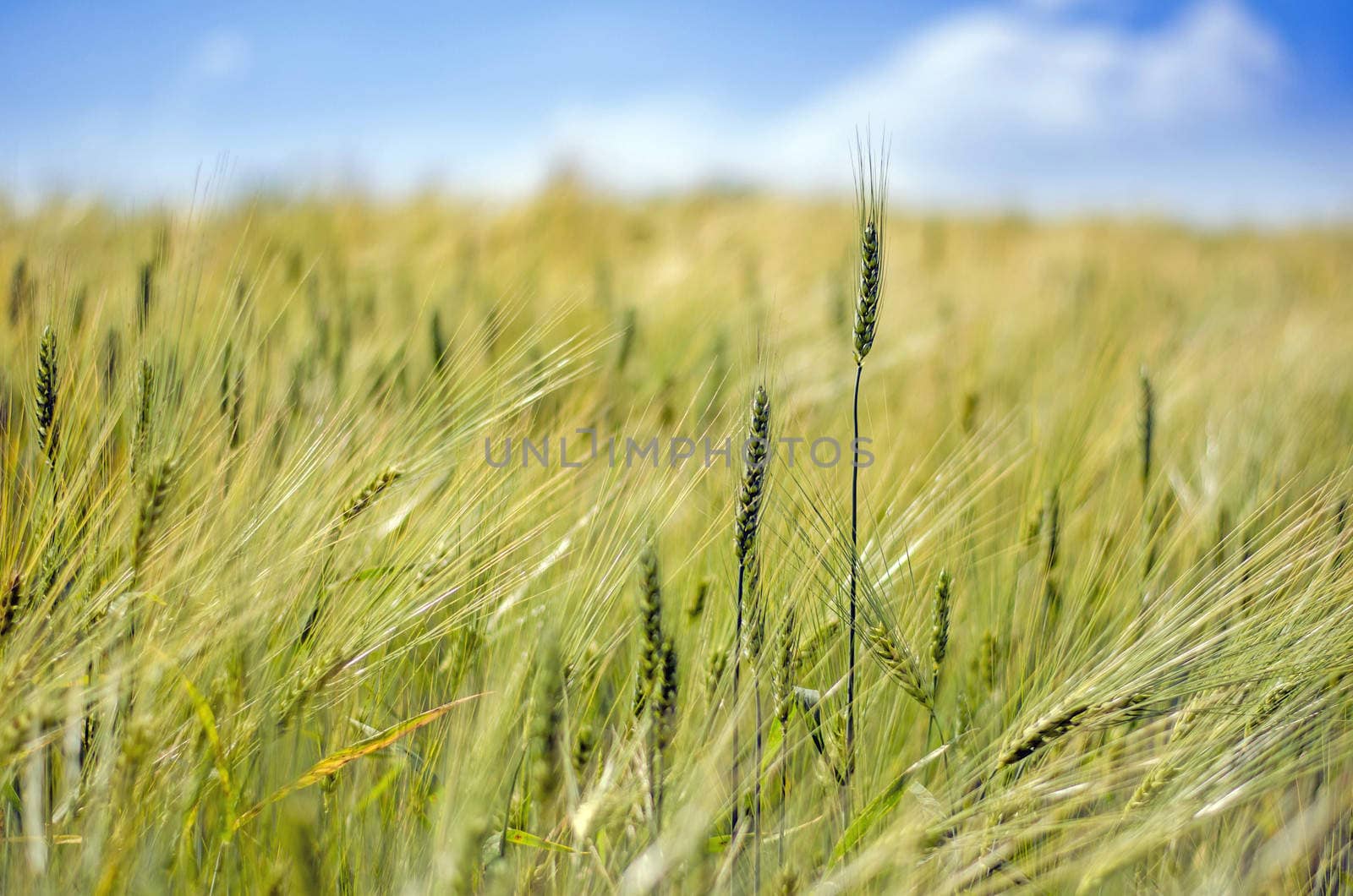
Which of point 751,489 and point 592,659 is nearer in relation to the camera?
point 751,489

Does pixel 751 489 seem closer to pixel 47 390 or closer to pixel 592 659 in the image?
pixel 592 659

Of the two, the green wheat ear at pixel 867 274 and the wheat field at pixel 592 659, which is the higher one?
the green wheat ear at pixel 867 274

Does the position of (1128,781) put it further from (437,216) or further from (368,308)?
(437,216)

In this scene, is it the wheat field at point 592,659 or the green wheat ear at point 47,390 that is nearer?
the wheat field at point 592,659

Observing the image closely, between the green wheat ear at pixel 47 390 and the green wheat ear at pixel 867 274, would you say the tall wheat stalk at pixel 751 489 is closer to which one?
the green wheat ear at pixel 867 274

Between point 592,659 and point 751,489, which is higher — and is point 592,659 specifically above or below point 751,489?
below

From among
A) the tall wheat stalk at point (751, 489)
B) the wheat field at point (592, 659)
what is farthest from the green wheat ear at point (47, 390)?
the tall wheat stalk at point (751, 489)

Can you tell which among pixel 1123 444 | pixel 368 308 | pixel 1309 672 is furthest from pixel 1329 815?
pixel 368 308

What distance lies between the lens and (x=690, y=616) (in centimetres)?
103

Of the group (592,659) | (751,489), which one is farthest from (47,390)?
(751,489)

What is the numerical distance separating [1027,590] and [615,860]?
2.73 ft

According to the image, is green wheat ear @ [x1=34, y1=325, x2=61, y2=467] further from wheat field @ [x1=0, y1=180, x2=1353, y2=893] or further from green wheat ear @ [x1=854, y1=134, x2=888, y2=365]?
green wheat ear @ [x1=854, y1=134, x2=888, y2=365]

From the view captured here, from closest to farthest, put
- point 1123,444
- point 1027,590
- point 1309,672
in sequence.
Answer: point 1309,672 → point 1027,590 → point 1123,444

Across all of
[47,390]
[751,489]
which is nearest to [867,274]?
[751,489]
